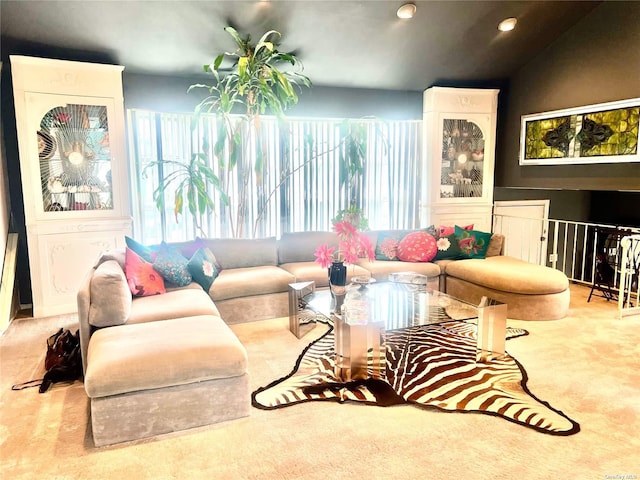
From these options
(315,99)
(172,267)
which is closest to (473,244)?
(315,99)

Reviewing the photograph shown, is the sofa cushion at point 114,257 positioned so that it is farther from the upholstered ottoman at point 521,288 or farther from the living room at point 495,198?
the upholstered ottoman at point 521,288

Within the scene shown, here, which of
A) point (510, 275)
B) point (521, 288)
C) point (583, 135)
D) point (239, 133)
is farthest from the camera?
point (583, 135)

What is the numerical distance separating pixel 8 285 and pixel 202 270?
6.41 ft

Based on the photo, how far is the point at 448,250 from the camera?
514 cm

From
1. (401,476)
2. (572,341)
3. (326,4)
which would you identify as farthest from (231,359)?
(326,4)

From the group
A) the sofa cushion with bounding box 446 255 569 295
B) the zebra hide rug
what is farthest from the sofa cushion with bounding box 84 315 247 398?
the sofa cushion with bounding box 446 255 569 295

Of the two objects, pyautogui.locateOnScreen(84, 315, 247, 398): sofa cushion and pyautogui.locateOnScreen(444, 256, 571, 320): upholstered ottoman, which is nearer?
pyautogui.locateOnScreen(84, 315, 247, 398): sofa cushion

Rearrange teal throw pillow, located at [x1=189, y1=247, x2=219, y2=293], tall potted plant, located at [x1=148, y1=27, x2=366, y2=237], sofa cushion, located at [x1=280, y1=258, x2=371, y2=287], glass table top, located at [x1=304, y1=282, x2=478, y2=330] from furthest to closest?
tall potted plant, located at [x1=148, y1=27, x2=366, y2=237]
sofa cushion, located at [x1=280, y1=258, x2=371, y2=287]
teal throw pillow, located at [x1=189, y1=247, x2=219, y2=293]
glass table top, located at [x1=304, y1=282, x2=478, y2=330]

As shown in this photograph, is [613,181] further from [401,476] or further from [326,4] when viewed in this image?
[401,476]

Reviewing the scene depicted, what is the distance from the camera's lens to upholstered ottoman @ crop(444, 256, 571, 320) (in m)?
4.22

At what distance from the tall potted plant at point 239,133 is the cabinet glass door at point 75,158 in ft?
1.75

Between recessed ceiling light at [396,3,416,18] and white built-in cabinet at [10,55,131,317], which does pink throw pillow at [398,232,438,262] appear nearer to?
recessed ceiling light at [396,3,416,18]

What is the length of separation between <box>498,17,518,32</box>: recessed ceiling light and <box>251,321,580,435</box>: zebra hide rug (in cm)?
356

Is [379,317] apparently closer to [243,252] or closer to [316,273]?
[316,273]
